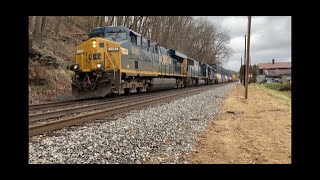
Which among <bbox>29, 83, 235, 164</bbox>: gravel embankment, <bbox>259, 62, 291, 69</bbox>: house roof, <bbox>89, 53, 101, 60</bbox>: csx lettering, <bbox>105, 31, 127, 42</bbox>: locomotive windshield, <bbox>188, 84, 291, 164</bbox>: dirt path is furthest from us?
<bbox>259, 62, 291, 69</bbox>: house roof

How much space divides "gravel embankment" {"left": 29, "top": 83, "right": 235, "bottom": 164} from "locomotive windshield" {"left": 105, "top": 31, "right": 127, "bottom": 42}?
A: 8147 millimetres

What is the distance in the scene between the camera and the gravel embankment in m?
5.48

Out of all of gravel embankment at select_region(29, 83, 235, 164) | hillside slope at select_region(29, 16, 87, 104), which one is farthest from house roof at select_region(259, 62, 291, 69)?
gravel embankment at select_region(29, 83, 235, 164)

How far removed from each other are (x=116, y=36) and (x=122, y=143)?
1137cm

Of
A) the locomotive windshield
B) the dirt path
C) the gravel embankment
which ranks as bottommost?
the dirt path

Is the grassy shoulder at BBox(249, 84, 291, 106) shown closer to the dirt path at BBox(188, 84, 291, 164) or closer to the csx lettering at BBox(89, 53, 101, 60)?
the dirt path at BBox(188, 84, 291, 164)

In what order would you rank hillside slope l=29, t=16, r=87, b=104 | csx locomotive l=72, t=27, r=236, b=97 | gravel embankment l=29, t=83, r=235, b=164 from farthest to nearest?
1. hillside slope l=29, t=16, r=87, b=104
2. csx locomotive l=72, t=27, r=236, b=97
3. gravel embankment l=29, t=83, r=235, b=164

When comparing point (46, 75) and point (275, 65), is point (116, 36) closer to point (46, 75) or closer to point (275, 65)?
point (46, 75)

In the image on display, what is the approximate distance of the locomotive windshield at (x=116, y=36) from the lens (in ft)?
55.4

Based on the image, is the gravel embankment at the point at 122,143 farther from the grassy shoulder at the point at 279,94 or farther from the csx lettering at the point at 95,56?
the grassy shoulder at the point at 279,94

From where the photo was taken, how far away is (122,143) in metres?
6.49

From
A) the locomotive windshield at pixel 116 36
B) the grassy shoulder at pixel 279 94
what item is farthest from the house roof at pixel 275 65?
the locomotive windshield at pixel 116 36
